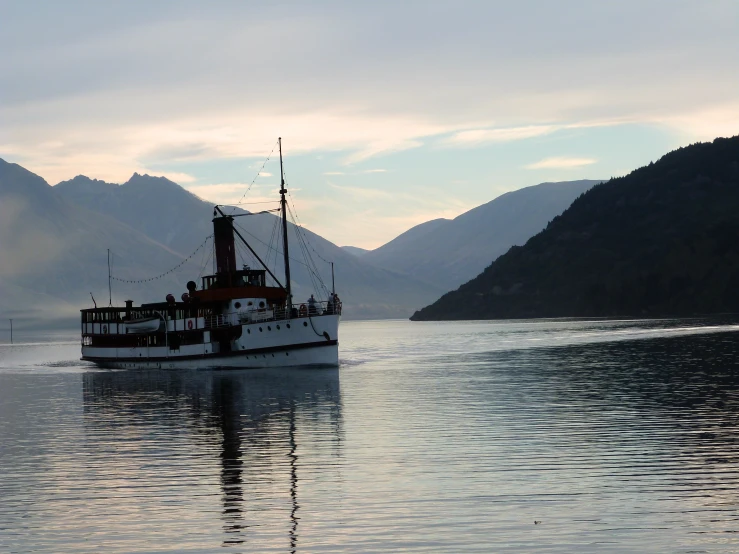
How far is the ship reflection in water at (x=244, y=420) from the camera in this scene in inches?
1143

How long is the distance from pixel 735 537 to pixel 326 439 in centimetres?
2239

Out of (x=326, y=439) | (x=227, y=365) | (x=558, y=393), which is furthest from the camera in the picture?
(x=227, y=365)

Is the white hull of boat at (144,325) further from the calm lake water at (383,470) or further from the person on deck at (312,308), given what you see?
the calm lake water at (383,470)

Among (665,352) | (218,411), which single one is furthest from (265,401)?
(665,352)

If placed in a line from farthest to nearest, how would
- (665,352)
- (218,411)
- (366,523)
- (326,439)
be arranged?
1. (665,352)
2. (218,411)
3. (326,439)
4. (366,523)

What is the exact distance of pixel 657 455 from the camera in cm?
3522

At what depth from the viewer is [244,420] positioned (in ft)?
174

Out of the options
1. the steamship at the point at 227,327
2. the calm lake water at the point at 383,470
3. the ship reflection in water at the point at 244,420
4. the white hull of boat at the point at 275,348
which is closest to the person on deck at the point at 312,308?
the steamship at the point at 227,327

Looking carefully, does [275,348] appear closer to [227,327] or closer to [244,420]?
[227,327]

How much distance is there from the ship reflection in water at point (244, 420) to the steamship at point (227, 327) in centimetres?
364

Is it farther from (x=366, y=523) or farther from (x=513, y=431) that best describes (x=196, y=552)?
(x=513, y=431)

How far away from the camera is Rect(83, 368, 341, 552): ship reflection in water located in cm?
2902

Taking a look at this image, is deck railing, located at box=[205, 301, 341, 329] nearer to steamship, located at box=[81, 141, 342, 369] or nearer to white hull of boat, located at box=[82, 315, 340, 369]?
steamship, located at box=[81, 141, 342, 369]

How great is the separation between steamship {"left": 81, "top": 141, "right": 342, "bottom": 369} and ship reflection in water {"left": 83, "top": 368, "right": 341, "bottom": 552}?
364 cm
